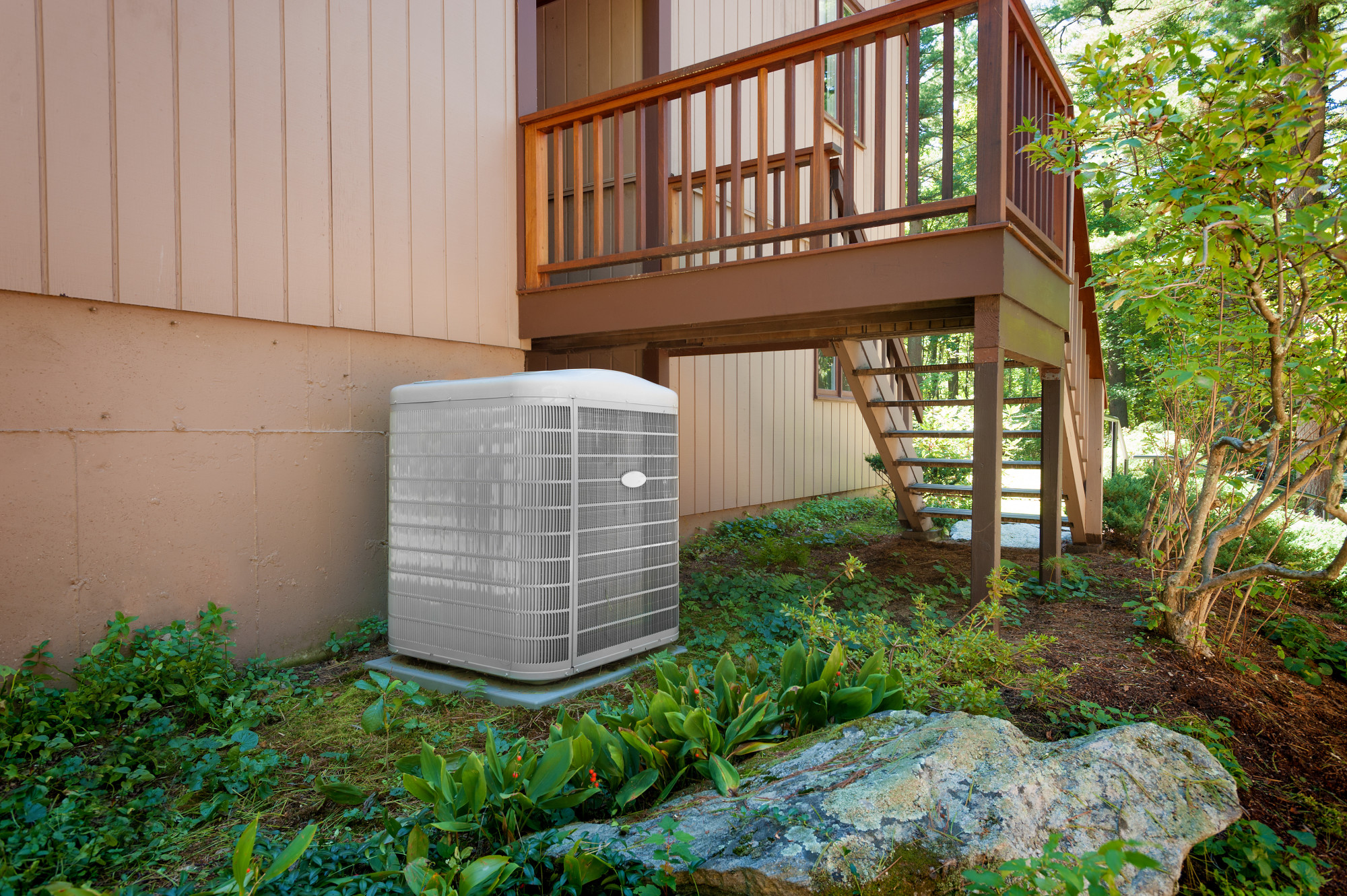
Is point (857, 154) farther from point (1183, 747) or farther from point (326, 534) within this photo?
point (1183, 747)

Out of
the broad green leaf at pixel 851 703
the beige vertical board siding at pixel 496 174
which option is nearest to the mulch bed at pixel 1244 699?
the broad green leaf at pixel 851 703

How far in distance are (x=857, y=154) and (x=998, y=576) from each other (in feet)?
21.3

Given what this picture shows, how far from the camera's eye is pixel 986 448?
10.1 ft

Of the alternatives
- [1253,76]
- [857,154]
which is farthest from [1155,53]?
[857,154]

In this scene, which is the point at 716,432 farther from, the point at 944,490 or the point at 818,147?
the point at 818,147


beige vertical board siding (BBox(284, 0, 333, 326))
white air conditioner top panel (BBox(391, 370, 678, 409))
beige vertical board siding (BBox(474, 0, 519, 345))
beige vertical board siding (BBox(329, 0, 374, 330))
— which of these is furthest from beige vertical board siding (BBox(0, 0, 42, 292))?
beige vertical board siding (BBox(474, 0, 519, 345))

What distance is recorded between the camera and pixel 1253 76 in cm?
220

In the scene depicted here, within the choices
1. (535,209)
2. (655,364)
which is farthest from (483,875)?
(655,364)

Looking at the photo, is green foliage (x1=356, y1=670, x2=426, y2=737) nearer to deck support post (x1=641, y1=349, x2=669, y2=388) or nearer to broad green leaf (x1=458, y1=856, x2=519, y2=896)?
broad green leaf (x1=458, y1=856, x2=519, y2=896)

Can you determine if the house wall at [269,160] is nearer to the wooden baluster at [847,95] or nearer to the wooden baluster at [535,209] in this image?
the wooden baluster at [535,209]

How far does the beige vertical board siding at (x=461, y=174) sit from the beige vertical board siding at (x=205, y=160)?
0.99 meters

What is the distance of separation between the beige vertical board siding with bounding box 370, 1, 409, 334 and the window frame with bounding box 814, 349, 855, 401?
494cm

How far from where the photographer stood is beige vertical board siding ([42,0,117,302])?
95.0 inches

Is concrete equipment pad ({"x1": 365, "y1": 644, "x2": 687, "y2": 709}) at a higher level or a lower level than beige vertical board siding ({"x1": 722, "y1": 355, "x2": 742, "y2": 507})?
lower
